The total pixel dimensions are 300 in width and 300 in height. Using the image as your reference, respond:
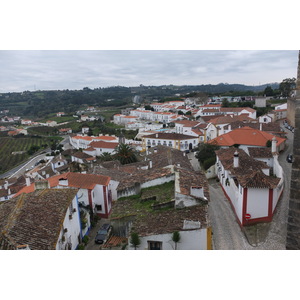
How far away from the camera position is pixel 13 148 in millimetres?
57312

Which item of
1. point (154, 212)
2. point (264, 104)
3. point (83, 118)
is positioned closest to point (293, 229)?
point (154, 212)

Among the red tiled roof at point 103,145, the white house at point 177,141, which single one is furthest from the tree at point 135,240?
the red tiled roof at point 103,145

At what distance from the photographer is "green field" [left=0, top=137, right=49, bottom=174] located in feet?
148

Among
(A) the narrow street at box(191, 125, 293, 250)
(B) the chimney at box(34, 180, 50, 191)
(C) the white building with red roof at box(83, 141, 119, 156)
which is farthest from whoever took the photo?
(C) the white building with red roof at box(83, 141, 119, 156)

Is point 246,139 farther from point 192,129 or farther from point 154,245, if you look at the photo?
point 154,245

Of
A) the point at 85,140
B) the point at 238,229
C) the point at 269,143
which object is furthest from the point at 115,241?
the point at 85,140

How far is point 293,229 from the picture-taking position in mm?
3131

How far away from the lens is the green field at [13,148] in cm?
4497

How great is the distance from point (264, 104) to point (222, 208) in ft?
126

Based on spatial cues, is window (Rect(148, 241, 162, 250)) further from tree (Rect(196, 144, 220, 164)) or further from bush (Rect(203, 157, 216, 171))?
tree (Rect(196, 144, 220, 164))

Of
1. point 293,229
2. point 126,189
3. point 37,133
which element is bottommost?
point 37,133

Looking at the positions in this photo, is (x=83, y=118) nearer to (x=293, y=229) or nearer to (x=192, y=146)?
(x=192, y=146)

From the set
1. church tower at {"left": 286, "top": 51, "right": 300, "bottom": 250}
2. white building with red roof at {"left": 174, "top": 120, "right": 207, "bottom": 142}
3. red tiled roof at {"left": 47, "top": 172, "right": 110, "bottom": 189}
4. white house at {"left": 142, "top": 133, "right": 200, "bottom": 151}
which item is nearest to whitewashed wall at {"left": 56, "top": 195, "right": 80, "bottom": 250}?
red tiled roof at {"left": 47, "top": 172, "right": 110, "bottom": 189}

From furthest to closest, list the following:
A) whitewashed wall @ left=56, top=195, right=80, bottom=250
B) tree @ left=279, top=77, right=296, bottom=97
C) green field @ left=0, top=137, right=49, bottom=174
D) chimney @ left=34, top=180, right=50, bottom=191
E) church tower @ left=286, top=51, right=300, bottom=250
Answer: tree @ left=279, top=77, right=296, bottom=97 → green field @ left=0, top=137, right=49, bottom=174 → chimney @ left=34, top=180, right=50, bottom=191 → whitewashed wall @ left=56, top=195, right=80, bottom=250 → church tower @ left=286, top=51, right=300, bottom=250
